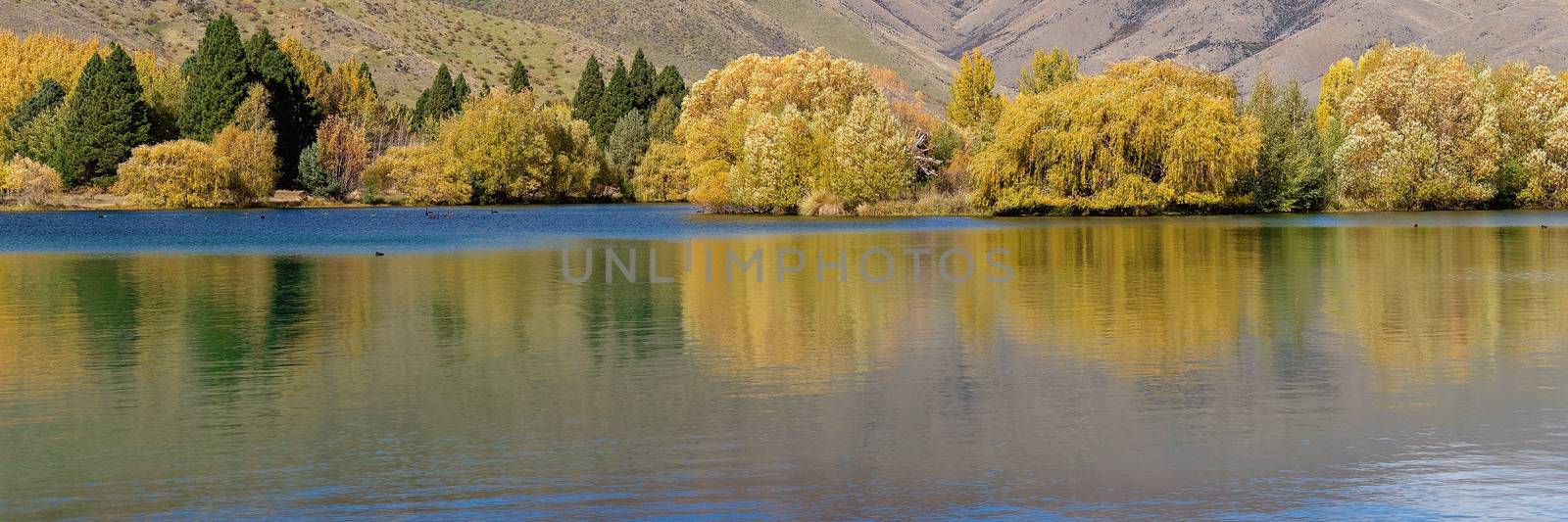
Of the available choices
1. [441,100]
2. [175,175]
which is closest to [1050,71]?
[441,100]

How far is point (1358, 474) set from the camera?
1186 cm

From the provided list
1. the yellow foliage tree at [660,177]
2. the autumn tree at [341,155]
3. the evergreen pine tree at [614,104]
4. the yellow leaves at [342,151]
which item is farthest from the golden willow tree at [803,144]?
the evergreen pine tree at [614,104]

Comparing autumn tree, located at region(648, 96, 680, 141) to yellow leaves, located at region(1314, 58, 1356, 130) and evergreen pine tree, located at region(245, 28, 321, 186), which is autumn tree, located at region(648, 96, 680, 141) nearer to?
evergreen pine tree, located at region(245, 28, 321, 186)

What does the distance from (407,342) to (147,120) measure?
88.8 m

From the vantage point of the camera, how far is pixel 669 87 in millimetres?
143000

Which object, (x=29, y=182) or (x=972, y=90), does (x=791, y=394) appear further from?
(x=972, y=90)

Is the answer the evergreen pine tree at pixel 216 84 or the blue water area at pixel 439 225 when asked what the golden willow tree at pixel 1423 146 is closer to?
the blue water area at pixel 439 225

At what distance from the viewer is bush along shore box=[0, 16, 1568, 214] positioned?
78.3m

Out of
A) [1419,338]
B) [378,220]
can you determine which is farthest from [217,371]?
[378,220]

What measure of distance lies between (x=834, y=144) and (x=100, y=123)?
51586mm

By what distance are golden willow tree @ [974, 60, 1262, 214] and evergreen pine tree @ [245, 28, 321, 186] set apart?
176 feet

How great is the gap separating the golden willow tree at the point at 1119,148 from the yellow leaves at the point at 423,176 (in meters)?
45.3

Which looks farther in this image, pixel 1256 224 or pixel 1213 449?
pixel 1256 224

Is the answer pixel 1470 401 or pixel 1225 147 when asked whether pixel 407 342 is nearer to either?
pixel 1470 401
